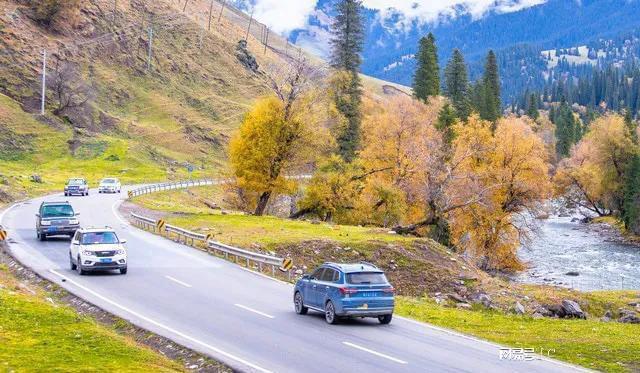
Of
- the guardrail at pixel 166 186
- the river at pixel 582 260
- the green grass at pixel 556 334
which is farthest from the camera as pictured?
the guardrail at pixel 166 186

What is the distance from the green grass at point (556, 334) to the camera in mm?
17531

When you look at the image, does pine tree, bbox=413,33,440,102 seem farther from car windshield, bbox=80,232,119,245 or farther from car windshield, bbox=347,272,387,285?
car windshield, bbox=347,272,387,285

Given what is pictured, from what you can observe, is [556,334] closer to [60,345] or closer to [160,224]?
[60,345]

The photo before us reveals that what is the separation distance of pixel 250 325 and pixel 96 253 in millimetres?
10870

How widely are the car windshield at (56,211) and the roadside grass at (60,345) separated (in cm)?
1889

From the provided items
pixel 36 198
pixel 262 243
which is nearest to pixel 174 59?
pixel 36 198

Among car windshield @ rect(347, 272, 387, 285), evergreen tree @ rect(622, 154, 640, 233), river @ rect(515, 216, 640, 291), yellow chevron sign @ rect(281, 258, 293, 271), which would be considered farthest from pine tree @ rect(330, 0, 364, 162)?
car windshield @ rect(347, 272, 387, 285)

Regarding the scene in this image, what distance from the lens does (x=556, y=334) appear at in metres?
21.1

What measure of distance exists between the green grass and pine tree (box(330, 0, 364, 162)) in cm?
4039

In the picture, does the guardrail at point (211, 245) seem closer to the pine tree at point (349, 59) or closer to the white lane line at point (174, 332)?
the white lane line at point (174, 332)

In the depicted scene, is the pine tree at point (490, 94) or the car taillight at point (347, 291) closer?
the car taillight at point (347, 291)

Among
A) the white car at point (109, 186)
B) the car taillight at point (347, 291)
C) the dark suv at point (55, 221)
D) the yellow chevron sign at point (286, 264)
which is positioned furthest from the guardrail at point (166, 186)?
the car taillight at point (347, 291)

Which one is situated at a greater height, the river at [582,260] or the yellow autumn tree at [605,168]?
the yellow autumn tree at [605,168]

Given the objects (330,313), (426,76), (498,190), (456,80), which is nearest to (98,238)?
(330,313)
